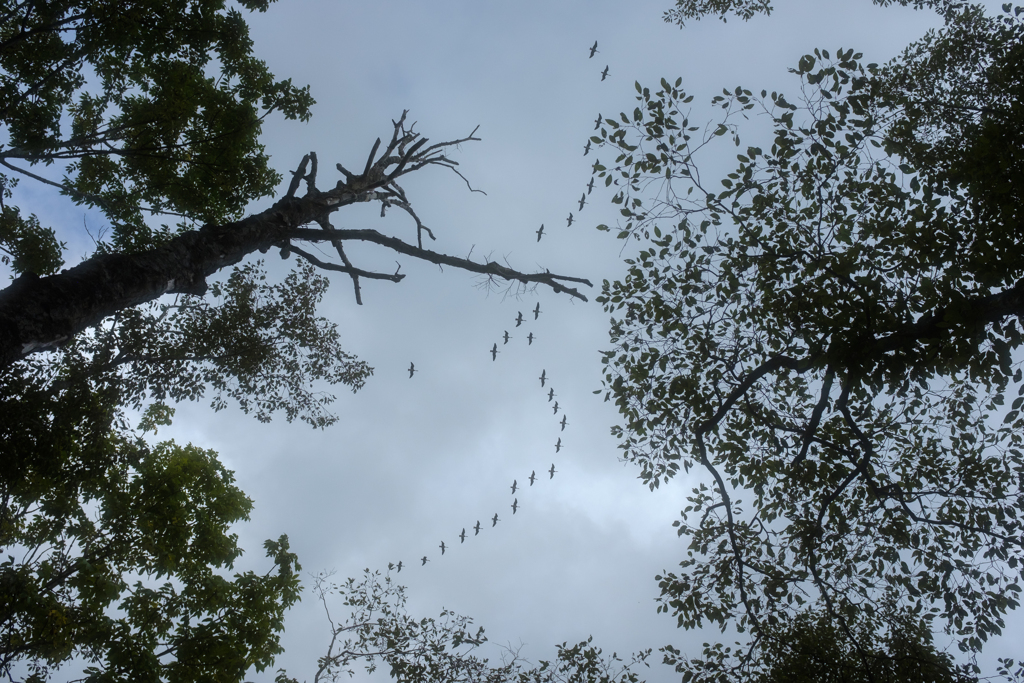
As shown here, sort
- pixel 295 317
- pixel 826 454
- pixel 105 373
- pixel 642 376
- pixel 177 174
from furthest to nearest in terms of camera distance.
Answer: pixel 295 317
pixel 105 373
pixel 177 174
pixel 642 376
pixel 826 454

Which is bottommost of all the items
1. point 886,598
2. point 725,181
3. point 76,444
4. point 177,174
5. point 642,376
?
point 886,598

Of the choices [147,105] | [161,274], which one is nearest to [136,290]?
[161,274]

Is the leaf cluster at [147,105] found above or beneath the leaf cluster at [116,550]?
above

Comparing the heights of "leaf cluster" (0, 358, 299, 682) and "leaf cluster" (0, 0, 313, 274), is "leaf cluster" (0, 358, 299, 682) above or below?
below

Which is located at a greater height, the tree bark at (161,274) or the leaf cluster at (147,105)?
the leaf cluster at (147,105)

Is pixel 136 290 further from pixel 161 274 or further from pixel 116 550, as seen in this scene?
pixel 116 550

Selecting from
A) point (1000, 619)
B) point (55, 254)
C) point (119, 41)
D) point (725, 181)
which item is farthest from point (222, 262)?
point (1000, 619)

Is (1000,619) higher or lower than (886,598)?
lower

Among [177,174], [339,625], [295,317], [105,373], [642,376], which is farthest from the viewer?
[339,625]

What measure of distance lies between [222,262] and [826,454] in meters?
9.03

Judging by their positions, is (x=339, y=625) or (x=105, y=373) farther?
(x=339, y=625)

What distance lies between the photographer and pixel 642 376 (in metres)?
7.85

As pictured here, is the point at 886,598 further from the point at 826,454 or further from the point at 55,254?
the point at 55,254

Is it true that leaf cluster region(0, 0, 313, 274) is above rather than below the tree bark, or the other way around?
above
